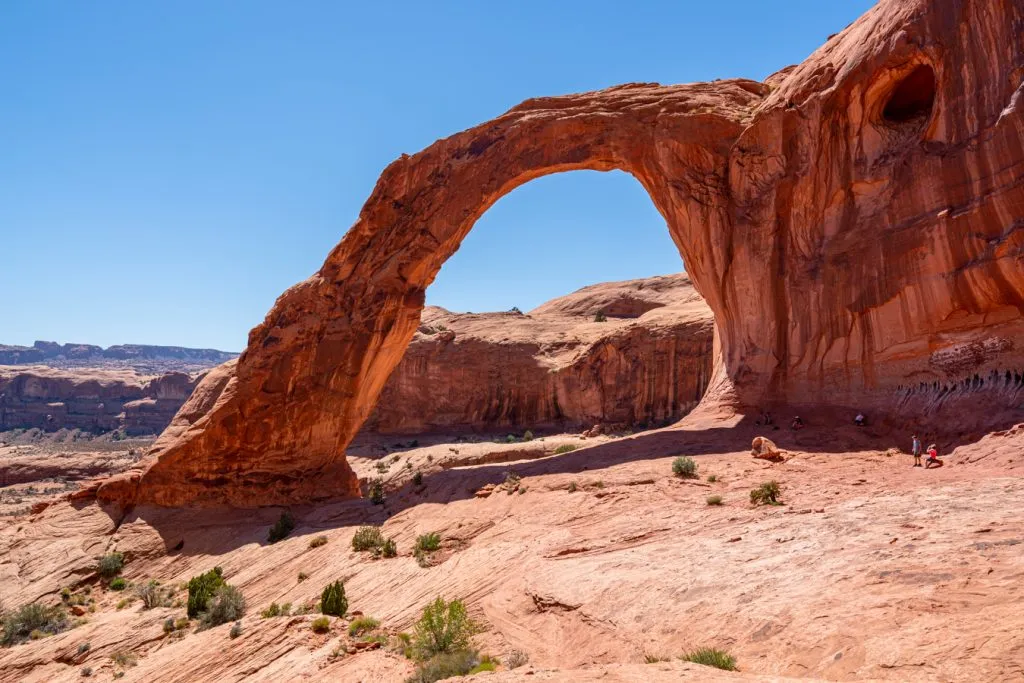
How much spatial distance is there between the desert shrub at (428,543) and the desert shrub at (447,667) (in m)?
5.47

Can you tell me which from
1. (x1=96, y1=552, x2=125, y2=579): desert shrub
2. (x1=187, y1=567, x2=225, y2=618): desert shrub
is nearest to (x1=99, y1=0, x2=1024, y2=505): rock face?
(x1=96, y1=552, x2=125, y2=579): desert shrub

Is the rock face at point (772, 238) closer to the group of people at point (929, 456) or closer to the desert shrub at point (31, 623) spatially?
the group of people at point (929, 456)

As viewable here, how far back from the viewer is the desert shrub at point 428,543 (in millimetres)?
13047

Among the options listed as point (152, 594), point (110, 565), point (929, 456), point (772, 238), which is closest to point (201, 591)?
point (152, 594)

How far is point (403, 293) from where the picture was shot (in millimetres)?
21844

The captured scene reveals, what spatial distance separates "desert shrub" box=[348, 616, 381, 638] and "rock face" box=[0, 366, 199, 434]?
74271mm

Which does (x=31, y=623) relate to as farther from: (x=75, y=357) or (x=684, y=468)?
(x=75, y=357)

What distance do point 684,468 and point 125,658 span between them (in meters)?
11.4

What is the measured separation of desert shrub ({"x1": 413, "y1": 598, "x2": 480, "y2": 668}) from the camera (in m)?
7.97

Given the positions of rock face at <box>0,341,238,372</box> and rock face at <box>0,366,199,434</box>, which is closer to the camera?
rock face at <box>0,366,199,434</box>

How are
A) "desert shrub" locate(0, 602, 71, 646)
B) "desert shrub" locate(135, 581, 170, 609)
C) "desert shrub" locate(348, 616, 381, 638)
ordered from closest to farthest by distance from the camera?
"desert shrub" locate(348, 616, 381, 638)
"desert shrub" locate(0, 602, 71, 646)
"desert shrub" locate(135, 581, 170, 609)

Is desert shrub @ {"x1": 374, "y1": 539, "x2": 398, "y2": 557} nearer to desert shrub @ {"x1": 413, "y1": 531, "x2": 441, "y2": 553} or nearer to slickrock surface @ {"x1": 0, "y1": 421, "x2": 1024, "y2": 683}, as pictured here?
slickrock surface @ {"x1": 0, "y1": 421, "x2": 1024, "y2": 683}

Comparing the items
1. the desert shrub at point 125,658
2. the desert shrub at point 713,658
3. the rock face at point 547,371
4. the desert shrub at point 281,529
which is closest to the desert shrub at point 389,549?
the desert shrub at point 125,658

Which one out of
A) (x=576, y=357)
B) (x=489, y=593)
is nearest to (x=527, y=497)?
(x=489, y=593)
